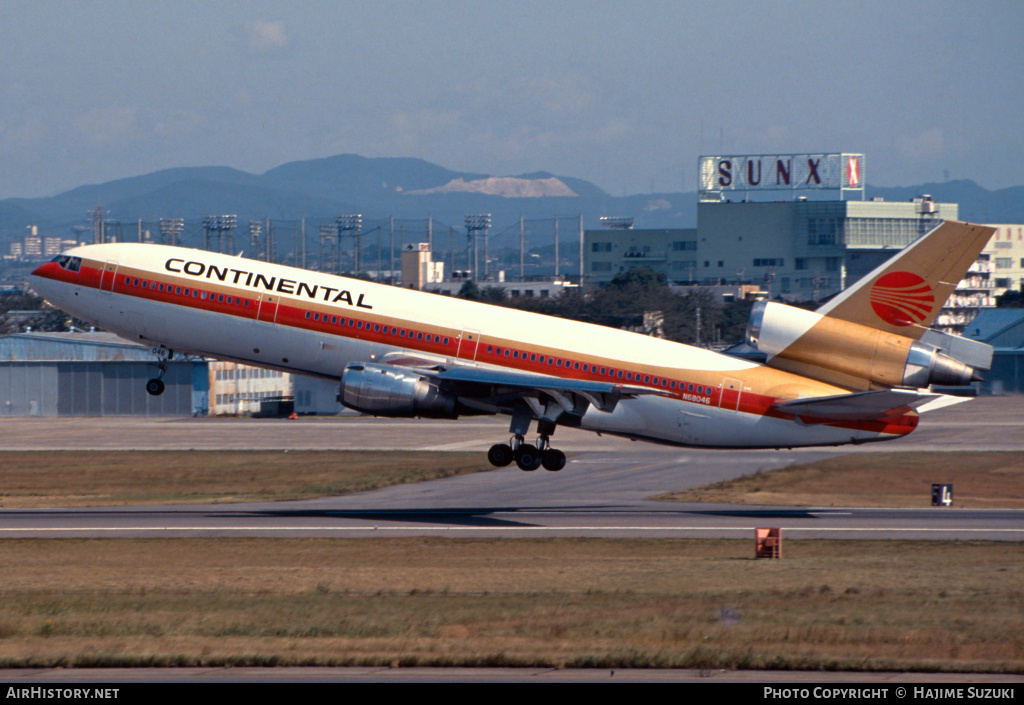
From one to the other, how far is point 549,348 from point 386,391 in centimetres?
755

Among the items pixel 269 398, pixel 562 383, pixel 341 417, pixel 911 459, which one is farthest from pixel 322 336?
pixel 269 398

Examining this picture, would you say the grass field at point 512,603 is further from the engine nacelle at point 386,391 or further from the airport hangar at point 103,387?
the airport hangar at point 103,387

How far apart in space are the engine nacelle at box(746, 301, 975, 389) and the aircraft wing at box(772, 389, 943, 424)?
877 mm

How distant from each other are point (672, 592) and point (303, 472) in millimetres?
44869

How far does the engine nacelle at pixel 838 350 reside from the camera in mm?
49406

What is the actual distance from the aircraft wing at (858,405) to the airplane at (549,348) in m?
0.10

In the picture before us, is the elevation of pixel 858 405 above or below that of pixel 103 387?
above

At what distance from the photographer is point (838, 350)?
50.6 m

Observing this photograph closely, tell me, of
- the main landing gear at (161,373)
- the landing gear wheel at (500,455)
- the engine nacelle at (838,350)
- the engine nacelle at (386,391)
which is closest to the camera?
the engine nacelle at (386,391)

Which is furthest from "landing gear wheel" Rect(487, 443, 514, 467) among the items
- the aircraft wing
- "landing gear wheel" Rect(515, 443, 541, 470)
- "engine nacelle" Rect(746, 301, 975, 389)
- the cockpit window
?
the cockpit window

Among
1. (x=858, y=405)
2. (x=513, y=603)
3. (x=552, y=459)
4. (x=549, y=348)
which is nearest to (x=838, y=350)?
(x=858, y=405)

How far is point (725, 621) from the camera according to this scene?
31.9m

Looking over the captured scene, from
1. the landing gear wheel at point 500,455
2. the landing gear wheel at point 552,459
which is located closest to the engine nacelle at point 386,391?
the landing gear wheel at point 500,455

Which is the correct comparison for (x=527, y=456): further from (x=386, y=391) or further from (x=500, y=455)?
(x=386, y=391)
